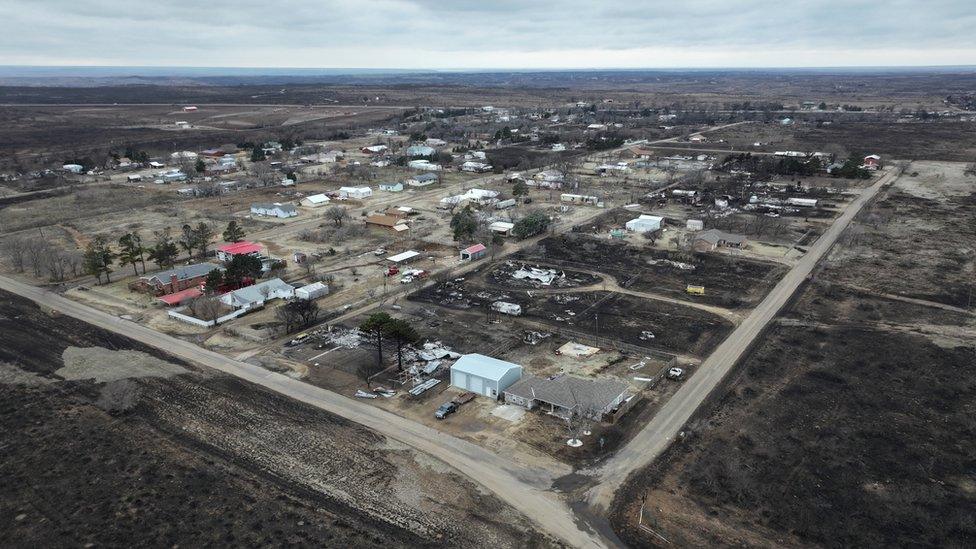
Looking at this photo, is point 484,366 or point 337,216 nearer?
point 484,366

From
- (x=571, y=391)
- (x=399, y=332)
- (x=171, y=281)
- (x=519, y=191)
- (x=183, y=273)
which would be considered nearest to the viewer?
(x=571, y=391)

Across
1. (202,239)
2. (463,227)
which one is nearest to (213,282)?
(202,239)

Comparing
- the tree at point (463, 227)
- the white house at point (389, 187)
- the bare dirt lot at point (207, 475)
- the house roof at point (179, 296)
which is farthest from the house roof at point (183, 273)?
the white house at point (389, 187)

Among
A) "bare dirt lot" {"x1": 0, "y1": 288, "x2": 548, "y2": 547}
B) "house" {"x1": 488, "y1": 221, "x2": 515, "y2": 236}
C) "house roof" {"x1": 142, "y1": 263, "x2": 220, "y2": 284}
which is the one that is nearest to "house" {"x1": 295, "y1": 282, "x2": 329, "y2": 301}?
"house roof" {"x1": 142, "y1": 263, "x2": 220, "y2": 284}

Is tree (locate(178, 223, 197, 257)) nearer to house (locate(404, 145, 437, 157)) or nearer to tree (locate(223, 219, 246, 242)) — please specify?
tree (locate(223, 219, 246, 242))

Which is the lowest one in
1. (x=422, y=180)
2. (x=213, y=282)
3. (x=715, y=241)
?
(x=715, y=241)

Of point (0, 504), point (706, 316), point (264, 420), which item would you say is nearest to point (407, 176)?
point (706, 316)

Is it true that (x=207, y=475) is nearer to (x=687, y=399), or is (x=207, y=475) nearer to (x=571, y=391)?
(x=571, y=391)
